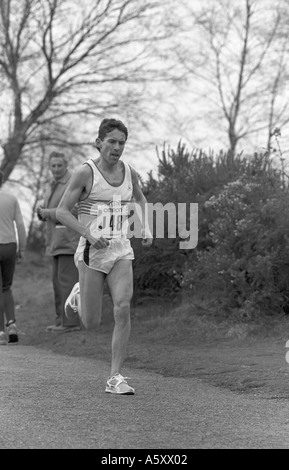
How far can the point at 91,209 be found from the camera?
8.20 meters

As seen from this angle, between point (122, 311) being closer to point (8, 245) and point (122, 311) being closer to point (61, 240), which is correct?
point (8, 245)

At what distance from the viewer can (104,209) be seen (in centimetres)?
816

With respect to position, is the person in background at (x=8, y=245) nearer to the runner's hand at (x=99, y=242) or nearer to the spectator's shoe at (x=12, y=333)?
the spectator's shoe at (x=12, y=333)

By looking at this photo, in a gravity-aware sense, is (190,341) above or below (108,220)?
below

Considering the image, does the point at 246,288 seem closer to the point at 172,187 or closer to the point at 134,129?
the point at 172,187

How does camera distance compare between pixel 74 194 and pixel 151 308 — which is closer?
pixel 74 194

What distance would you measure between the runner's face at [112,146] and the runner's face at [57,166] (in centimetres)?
519

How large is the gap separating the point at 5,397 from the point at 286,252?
5178 mm

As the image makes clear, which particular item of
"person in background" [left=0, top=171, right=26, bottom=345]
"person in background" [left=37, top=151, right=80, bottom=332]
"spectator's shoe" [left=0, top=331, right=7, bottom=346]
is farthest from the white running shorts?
"person in background" [left=37, top=151, right=80, bottom=332]

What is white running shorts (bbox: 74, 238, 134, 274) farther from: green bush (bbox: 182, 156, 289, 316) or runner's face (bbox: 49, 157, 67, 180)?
runner's face (bbox: 49, 157, 67, 180)

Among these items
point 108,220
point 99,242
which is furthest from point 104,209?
point 99,242

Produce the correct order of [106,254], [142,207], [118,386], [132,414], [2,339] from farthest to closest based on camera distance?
[2,339]
[142,207]
[106,254]
[118,386]
[132,414]

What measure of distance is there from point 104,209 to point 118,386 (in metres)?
1.34
